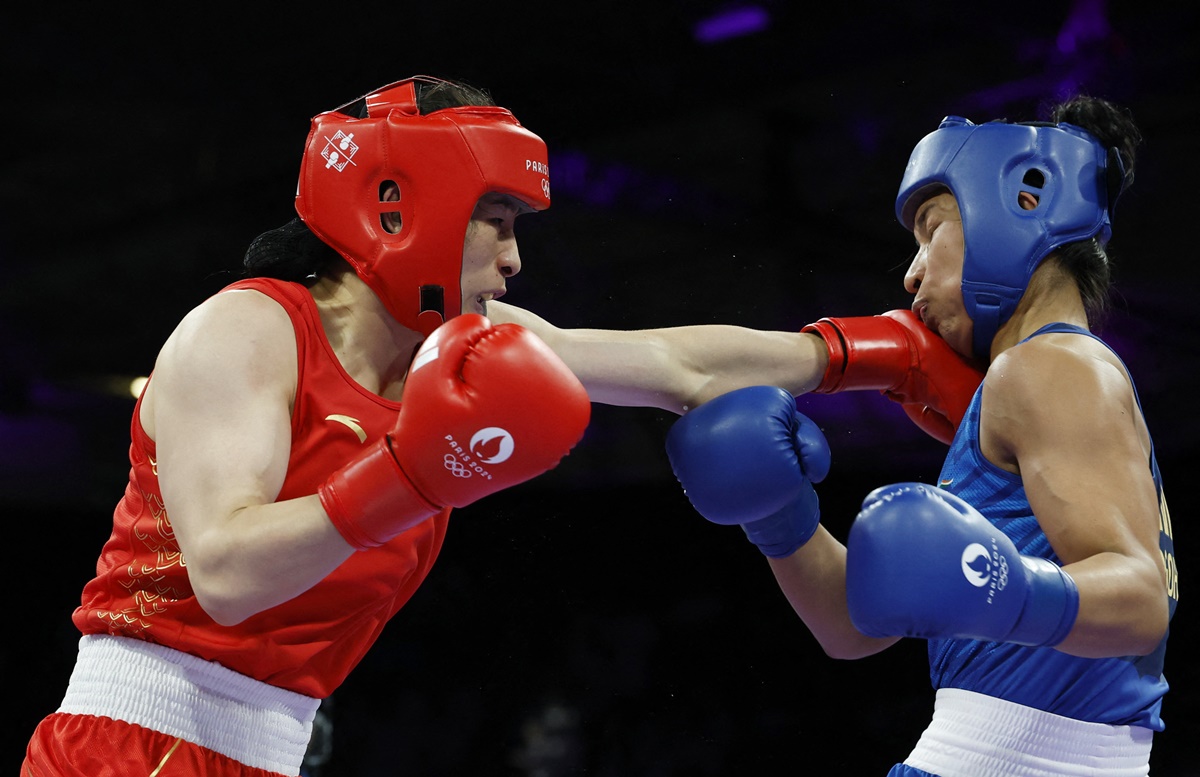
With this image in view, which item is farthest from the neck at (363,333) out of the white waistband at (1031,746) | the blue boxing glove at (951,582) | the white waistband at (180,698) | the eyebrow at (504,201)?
Result: the white waistband at (1031,746)

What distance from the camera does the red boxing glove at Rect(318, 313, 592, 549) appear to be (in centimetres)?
177

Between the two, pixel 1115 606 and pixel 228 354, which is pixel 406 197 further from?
pixel 1115 606

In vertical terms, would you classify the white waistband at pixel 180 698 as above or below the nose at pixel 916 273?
below

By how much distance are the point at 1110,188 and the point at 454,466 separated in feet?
5.47

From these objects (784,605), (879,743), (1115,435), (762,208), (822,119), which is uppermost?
(1115,435)

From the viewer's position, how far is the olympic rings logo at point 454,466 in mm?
1771

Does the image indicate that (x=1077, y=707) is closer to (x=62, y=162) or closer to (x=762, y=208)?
(x=762, y=208)

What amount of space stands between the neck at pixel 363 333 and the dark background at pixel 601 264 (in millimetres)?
2557

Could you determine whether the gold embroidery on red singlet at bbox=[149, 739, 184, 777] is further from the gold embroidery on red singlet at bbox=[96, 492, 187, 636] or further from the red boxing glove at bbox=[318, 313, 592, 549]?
the red boxing glove at bbox=[318, 313, 592, 549]

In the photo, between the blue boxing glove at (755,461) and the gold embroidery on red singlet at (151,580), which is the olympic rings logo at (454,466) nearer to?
the gold embroidery on red singlet at (151,580)

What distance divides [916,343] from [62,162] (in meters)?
3.68

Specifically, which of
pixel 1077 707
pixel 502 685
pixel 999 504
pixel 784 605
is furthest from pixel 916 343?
pixel 502 685

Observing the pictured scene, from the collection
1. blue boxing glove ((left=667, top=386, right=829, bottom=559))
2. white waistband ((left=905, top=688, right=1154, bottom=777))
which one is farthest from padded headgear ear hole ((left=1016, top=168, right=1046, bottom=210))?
white waistband ((left=905, top=688, right=1154, bottom=777))

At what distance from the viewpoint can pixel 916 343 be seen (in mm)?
2727
